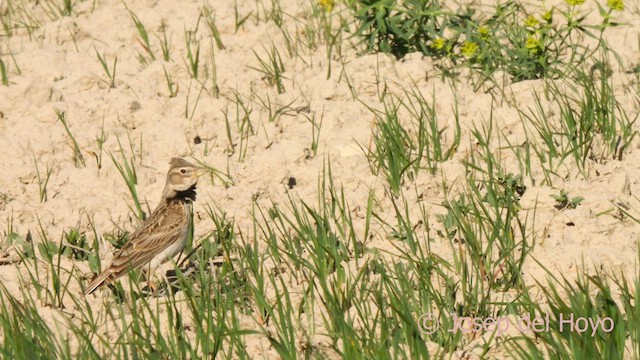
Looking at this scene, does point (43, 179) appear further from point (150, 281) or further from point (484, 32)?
point (484, 32)

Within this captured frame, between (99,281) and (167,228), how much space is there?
64cm

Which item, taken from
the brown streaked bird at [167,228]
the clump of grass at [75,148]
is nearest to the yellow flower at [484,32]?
the brown streaked bird at [167,228]

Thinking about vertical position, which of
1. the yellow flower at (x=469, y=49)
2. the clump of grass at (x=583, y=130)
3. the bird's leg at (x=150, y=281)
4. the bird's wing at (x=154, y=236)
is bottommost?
the bird's leg at (x=150, y=281)

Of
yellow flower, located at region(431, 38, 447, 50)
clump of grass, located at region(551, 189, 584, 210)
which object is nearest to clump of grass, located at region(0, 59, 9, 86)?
yellow flower, located at region(431, 38, 447, 50)

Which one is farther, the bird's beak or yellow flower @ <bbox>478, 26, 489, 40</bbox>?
yellow flower @ <bbox>478, 26, 489, 40</bbox>

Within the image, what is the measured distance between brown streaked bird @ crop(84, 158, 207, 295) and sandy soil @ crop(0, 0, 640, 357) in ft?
0.79

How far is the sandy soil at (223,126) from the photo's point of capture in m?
6.61

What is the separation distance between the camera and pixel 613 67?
815 cm

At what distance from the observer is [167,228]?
6559 millimetres

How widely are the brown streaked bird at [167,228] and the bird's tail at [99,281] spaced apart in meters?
0.10

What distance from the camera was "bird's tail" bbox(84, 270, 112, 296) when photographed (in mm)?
6070

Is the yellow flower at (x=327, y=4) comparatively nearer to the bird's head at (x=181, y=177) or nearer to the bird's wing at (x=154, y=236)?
the bird's head at (x=181, y=177)

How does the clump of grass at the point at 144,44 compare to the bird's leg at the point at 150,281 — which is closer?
the bird's leg at the point at 150,281

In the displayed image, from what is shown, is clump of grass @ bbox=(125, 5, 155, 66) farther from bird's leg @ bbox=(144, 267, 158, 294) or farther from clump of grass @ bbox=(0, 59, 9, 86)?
bird's leg @ bbox=(144, 267, 158, 294)
